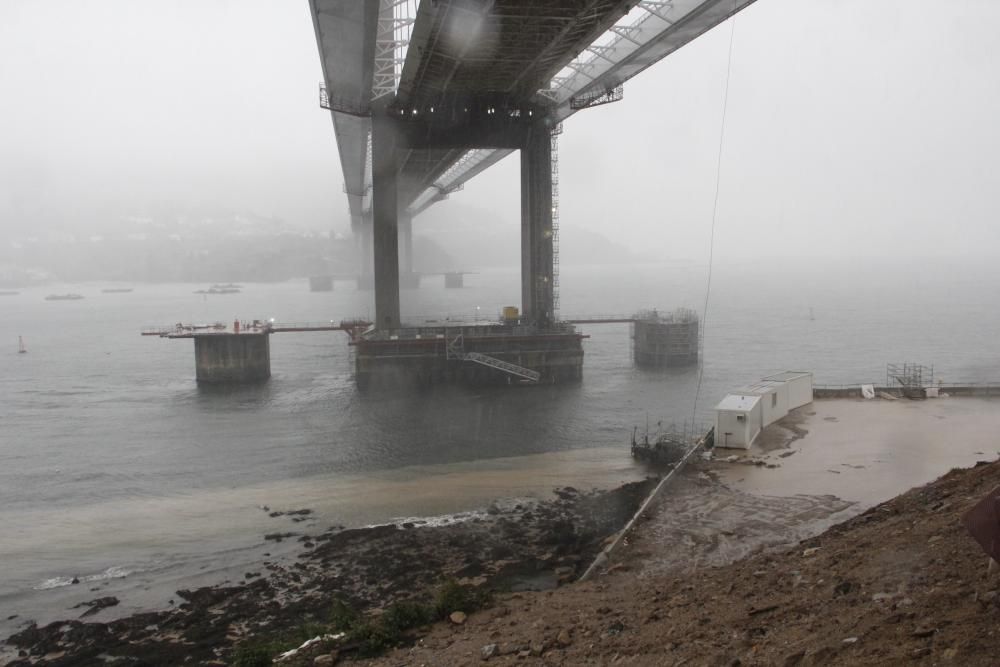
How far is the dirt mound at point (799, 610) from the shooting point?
460 cm

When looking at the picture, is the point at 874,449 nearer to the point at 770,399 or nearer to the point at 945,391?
the point at 770,399

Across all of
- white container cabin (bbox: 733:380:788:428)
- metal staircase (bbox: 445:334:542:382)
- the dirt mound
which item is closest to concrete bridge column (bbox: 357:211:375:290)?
metal staircase (bbox: 445:334:542:382)

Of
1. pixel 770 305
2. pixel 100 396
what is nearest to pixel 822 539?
pixel 100 396

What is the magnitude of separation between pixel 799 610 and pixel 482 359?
22205 mm

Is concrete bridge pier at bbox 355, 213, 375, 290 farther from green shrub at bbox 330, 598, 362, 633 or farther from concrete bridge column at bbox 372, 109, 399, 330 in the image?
green shrub at bbox 330, 598, 362, 633

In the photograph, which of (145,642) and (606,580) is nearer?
(606,580)

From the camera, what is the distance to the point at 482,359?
27641 millimetres

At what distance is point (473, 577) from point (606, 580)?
2.62 meters

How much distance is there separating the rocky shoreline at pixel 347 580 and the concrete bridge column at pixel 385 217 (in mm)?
15954

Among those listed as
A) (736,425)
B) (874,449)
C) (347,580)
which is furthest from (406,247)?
(347,580)

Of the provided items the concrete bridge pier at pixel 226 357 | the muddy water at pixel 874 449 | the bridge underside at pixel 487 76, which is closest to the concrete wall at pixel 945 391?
the muddy water at pixel 874 449

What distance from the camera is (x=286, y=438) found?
20.1 meters

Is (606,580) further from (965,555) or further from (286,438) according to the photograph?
(286,438)

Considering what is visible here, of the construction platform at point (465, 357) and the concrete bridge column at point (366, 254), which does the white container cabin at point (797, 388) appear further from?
the concrete bridge column at point (366, 254)
